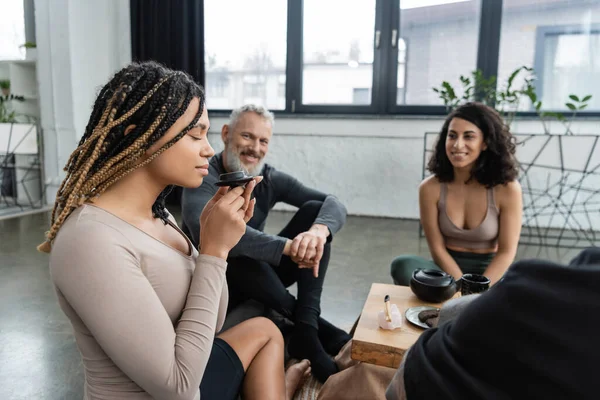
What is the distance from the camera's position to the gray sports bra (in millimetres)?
1865

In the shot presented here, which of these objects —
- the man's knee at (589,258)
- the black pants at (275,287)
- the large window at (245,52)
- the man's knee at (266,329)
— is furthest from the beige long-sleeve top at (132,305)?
the large window at (245,52)

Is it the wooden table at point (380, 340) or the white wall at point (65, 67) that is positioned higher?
the white wall at point (65, 67)

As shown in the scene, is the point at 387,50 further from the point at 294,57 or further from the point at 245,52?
the point at 245,52

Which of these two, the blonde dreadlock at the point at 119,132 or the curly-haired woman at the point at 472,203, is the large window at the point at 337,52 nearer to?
the curly-haired woman at the point at 472,203

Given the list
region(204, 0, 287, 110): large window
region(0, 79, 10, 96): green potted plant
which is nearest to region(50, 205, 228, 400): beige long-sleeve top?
region(204, 0, 287, 110): large window

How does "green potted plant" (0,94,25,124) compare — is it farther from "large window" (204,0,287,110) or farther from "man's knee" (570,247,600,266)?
"man's knee" (570,247,600,266)

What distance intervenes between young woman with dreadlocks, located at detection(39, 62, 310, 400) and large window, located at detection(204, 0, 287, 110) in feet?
12.8

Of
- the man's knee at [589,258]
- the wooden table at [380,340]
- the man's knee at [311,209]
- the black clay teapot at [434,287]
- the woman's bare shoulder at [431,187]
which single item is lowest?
the wooden table at [380,340]

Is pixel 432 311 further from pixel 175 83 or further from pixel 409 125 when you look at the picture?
pixel 409 125

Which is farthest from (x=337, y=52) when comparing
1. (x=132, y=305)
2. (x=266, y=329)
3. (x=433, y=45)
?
(x=132, y=305)

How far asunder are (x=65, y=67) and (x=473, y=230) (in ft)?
13.6

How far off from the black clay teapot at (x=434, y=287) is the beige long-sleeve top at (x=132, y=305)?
2.34ft

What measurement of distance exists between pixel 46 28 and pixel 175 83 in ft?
14.5

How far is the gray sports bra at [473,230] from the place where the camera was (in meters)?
1.87
